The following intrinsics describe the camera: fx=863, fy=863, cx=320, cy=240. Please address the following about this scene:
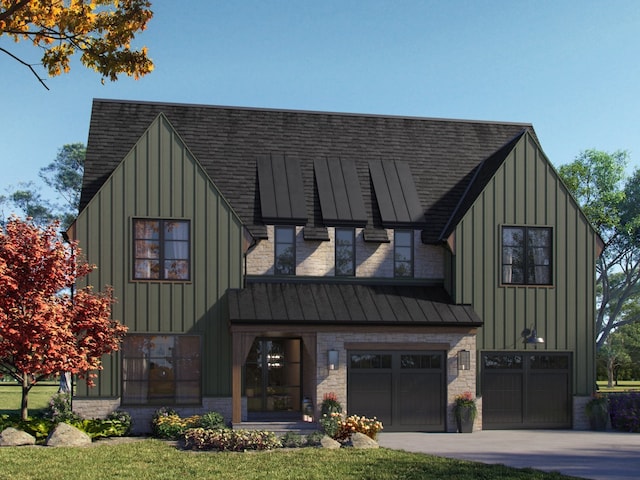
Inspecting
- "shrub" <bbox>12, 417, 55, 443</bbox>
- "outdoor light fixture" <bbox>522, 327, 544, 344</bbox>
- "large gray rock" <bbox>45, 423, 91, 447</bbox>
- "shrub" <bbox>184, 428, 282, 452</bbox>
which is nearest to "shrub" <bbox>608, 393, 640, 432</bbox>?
"outdoor light fixture" <bbox>522, 327, 544, 344</bbox>

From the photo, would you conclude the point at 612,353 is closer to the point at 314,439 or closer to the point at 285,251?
the point at 285,251

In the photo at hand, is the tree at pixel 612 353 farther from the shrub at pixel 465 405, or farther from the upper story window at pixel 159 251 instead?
the upper story window at pixel 159 251

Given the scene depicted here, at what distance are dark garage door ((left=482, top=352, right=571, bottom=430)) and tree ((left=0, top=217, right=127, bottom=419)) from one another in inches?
409

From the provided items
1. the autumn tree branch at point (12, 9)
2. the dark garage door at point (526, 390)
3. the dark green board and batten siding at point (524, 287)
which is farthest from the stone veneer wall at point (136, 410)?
the autumn tree branch at point (12, 9)

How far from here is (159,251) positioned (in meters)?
23.6

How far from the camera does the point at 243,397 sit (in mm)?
23297

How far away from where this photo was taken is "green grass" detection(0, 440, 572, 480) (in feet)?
51.1

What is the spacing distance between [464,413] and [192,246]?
8726mm

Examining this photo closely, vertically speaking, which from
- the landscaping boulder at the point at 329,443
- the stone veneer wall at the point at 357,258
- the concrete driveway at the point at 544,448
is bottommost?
the concrete driveway at the point at 544,448

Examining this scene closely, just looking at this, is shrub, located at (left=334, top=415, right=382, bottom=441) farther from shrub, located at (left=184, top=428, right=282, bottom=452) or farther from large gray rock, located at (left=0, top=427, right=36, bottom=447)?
large gray rock, located at (left=0, top=427, right=36, bottom=447)

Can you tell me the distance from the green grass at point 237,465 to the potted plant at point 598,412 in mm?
8587

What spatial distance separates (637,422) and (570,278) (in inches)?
174

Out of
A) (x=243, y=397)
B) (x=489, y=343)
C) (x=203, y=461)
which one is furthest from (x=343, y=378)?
(x=203, y=461)

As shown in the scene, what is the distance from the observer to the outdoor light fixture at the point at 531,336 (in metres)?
24.5
